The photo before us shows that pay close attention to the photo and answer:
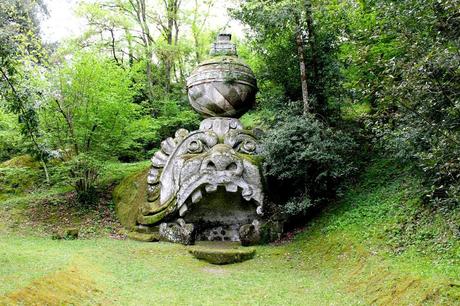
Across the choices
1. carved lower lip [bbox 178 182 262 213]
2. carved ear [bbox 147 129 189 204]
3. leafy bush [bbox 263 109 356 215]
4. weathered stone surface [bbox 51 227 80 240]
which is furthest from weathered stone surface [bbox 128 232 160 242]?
leafy bush [bbox 263 109 356 215]

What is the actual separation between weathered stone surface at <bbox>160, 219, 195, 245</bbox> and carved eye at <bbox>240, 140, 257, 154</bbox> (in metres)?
2.40

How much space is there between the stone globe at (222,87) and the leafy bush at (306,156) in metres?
1.95

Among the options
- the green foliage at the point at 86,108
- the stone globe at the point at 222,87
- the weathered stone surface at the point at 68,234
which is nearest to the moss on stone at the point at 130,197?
the green foliage at the point at 86,108

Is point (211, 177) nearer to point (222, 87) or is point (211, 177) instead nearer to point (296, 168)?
point (296, 168)

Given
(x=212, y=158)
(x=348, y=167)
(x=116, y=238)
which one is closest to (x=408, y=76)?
(x=348, y=167)

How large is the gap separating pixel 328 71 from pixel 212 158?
4.10 meters

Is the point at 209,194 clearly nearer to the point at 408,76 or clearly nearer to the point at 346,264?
the point at 346,264

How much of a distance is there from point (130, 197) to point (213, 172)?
11.1ft

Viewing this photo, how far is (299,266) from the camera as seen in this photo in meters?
8.73

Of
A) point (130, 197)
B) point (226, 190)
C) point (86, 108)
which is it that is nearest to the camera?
point (226, 190)

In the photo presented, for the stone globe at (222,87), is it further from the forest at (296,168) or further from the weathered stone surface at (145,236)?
the weathered stone surface at (145,236)

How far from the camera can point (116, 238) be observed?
1117cm

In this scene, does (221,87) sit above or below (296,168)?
above

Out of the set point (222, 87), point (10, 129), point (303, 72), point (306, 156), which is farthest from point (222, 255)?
point (10, 129)
